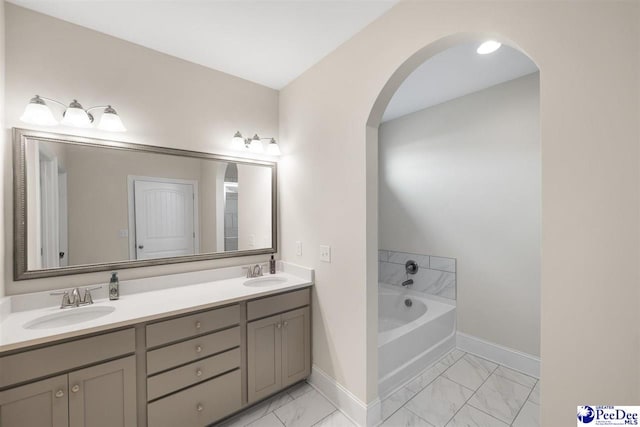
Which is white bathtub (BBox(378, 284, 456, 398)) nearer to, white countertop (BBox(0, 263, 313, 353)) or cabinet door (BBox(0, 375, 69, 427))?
white countertop (BBox(0, 263, 313, 353))

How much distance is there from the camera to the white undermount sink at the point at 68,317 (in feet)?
4.63

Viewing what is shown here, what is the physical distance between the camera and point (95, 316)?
1563mm

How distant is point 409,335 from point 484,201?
148 centimetres

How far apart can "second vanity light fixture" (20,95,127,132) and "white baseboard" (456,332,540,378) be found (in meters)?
3.50

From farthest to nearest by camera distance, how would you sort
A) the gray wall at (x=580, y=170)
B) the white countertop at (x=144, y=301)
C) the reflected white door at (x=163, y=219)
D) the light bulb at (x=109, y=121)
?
the reflected white door at (x=163, y=219)
the light bulb at (x=109, y=121)
the white countertop at (x=144, y=301)
the gray wall at (x=580, y=170)

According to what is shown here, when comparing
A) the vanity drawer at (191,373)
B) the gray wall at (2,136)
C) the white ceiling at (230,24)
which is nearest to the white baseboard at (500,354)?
the vanity drawer at (191,373)

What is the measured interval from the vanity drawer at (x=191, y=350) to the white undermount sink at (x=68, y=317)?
1.33 feet

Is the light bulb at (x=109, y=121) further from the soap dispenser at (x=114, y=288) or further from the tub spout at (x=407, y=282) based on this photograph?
the tub spout at (x=407, y=282)

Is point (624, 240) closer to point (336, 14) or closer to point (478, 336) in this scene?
point (336, 14)

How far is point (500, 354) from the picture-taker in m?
2.43

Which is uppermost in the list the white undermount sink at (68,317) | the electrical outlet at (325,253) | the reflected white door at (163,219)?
the reflected white door at (163,219)

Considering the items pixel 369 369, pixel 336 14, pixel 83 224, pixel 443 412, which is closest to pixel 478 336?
pixel 443 412

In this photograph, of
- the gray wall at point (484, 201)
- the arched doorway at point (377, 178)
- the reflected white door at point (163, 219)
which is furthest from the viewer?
the gray wall at point (484, 201)

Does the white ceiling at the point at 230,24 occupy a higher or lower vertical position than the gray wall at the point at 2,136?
higher
